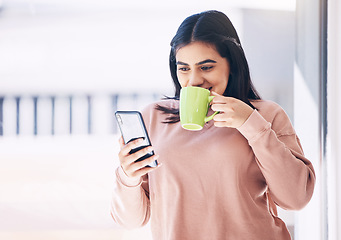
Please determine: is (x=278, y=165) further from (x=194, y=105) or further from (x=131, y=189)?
(x=131, y=189)

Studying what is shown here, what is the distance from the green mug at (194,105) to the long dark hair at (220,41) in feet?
0.46

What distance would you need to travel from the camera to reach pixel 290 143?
31.1 inches

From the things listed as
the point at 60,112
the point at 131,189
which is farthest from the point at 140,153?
the point at 60,112

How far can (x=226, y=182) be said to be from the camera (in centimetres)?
75

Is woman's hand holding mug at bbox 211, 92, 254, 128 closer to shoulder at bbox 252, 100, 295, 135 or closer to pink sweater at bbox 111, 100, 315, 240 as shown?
pink sweater at bbox 111, 100, 315, 240

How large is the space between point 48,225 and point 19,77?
2.73 feet

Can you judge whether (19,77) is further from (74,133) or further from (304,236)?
(304,236)

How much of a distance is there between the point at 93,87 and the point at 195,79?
1.31 metres

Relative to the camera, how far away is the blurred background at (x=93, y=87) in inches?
55.5

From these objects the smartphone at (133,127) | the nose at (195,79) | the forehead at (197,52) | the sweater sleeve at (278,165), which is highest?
the forehead at (197,52)

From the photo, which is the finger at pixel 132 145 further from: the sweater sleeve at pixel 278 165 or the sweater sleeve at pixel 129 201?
the sweater sleeve at pixel 278 165
